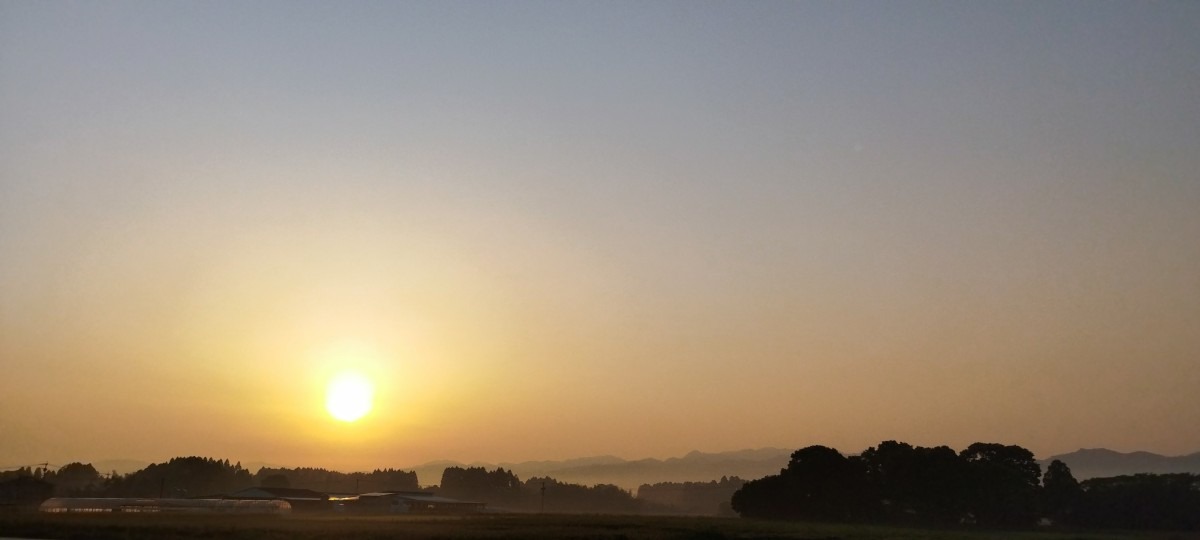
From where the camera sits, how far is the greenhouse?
4751 inches

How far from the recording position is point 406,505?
152 metres

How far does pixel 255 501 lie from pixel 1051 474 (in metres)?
102

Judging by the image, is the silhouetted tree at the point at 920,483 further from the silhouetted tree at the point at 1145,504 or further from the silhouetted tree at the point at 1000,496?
the silhouetted tree at the point at 1145,504

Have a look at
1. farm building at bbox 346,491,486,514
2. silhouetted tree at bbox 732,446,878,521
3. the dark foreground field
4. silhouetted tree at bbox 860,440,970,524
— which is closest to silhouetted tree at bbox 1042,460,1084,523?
silhouetted tree at bbox 860,440,970,524

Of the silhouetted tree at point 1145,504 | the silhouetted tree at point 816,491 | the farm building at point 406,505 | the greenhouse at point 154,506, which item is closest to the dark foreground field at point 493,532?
the silhouetted tree at point 1145,504

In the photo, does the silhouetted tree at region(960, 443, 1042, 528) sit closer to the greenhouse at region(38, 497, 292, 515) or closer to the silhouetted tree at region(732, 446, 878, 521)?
the silhouetted tree at region(732, 446, 878, 521)

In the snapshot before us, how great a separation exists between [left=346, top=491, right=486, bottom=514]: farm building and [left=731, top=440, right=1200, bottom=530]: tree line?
53.2 meters

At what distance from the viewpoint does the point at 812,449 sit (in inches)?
4825

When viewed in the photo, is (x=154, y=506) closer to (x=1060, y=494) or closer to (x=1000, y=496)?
(x=1000, y=496)

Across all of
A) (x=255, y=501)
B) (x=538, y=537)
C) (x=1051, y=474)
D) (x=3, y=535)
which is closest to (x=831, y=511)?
(x=1051, y=474)

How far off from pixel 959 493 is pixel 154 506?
97376 mm

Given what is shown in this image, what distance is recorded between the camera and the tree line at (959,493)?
106000 mm

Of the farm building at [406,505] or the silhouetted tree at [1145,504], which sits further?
the farm building at [406,505]

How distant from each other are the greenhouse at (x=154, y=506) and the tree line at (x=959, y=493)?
2541 inches
